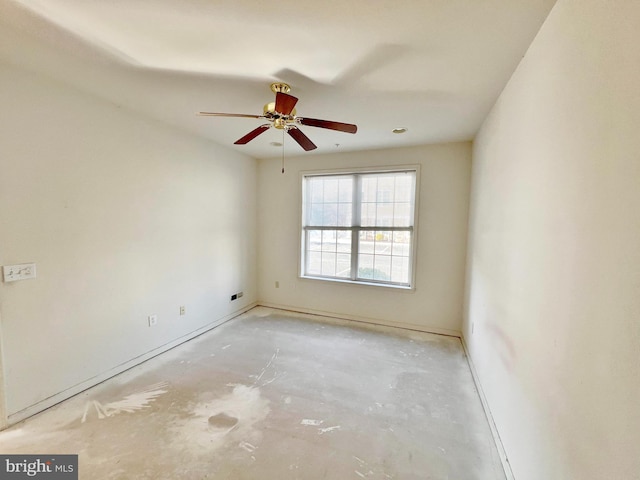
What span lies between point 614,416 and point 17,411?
3.24 meters

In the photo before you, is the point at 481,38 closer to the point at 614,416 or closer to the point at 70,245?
the point at 614,416

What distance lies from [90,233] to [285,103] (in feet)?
6.56

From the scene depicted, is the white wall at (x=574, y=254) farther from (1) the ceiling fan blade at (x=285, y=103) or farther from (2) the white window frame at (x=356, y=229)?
(2) the white window frame at (x=356, y=229)

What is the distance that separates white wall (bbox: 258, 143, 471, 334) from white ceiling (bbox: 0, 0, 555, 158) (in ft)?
3.48

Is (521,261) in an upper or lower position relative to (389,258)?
upper

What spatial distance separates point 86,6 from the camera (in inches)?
52.3

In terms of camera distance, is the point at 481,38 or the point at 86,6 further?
the point at 481,38

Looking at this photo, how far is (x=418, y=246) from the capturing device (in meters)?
3.67

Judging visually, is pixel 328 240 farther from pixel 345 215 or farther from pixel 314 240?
pixel 345 215

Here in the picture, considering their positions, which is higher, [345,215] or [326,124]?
[326,124]

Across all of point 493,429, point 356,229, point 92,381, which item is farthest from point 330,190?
point 92,381

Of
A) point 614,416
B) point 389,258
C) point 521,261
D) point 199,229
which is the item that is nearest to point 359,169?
point 389,258
